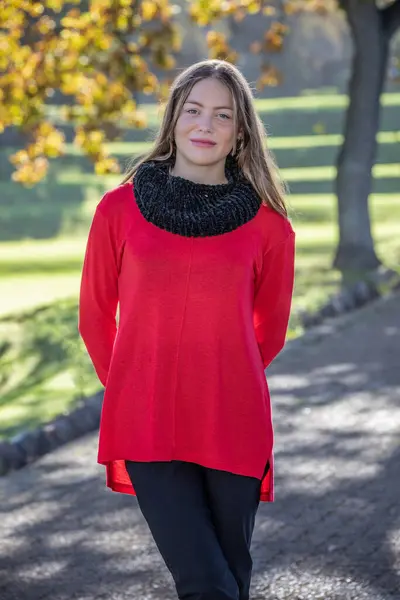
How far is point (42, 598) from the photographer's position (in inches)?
215

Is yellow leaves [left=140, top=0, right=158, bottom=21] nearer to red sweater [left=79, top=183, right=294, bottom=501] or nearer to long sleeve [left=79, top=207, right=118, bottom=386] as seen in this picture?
long sleeve [left=79, top=207, right=118, bottom=386]

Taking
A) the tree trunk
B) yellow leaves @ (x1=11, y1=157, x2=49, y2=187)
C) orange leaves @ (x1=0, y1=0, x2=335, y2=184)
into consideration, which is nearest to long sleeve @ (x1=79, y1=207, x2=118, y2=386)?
orange leaves @ (x1=0, y1=0, x2=335, y2=184)

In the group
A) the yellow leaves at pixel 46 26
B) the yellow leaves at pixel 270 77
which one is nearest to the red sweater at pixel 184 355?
the yellow leaves at pixel 46 26

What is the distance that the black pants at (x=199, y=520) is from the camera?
3.99 metres

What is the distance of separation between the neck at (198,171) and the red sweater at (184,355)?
21 cm

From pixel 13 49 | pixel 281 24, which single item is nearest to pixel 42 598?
pixel 13 49

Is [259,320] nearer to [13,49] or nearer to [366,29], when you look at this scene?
[13,49]

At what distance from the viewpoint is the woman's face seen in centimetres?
425

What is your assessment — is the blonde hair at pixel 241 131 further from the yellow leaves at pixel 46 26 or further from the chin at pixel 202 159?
the yellow leaves at pixel 46 26

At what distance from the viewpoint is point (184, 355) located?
4.11 metres

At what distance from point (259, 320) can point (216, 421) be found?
431 mm

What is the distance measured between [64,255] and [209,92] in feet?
54.8

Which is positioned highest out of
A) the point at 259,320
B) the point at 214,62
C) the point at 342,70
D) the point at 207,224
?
the point at 214,62

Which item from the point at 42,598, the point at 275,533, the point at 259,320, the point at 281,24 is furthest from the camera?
the point at 281,24
